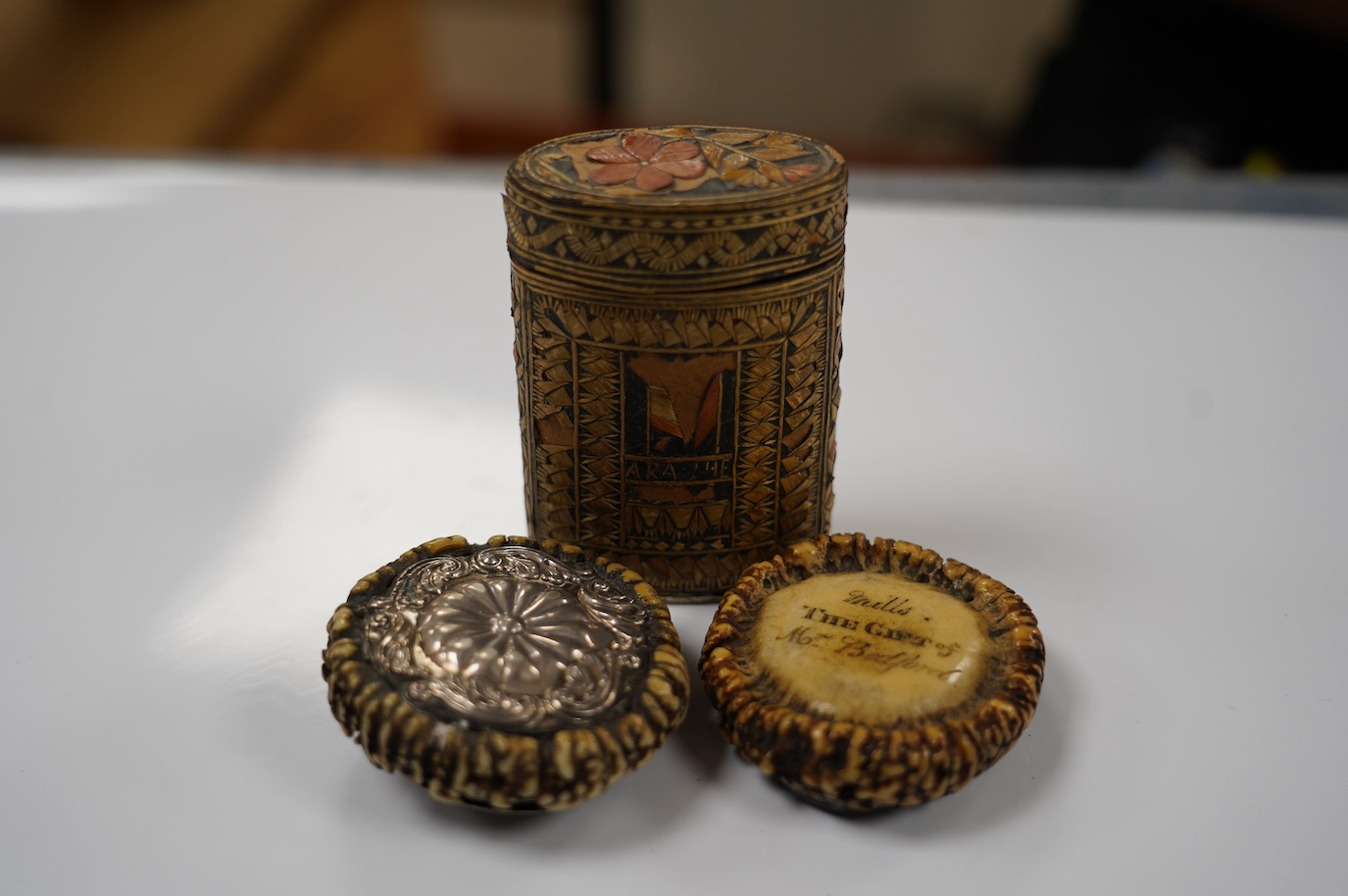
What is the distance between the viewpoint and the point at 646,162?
4.64ft

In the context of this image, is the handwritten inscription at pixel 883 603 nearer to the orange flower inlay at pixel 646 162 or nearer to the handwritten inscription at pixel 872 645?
the handwritten inscription at pixel 872 645

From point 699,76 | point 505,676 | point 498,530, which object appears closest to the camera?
point 505,676

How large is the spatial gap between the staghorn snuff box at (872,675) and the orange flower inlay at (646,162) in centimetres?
43

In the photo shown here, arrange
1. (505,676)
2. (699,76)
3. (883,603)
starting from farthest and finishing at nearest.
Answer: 1. (699,76)
2. (883,603)
3. (505,676)

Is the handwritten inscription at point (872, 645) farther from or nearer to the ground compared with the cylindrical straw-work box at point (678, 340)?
nearer to the ground

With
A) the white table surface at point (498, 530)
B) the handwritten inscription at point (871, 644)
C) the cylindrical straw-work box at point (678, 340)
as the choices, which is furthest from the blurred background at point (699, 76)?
the handwritten inscription at point (871, 644)

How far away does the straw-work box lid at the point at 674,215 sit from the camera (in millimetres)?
1335

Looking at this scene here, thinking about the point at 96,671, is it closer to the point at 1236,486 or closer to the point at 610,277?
the point at 610,277

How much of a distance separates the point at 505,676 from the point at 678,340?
0.40 metres

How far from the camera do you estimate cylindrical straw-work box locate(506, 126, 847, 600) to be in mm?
→ 1354

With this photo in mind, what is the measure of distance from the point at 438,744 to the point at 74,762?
45cm

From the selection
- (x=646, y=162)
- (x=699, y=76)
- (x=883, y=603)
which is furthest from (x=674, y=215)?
(x=699, y=76)

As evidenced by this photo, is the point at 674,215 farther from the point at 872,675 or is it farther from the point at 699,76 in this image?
the point at 699,76

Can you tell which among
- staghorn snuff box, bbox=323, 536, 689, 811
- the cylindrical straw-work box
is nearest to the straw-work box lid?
the cylindrical straw-work box
